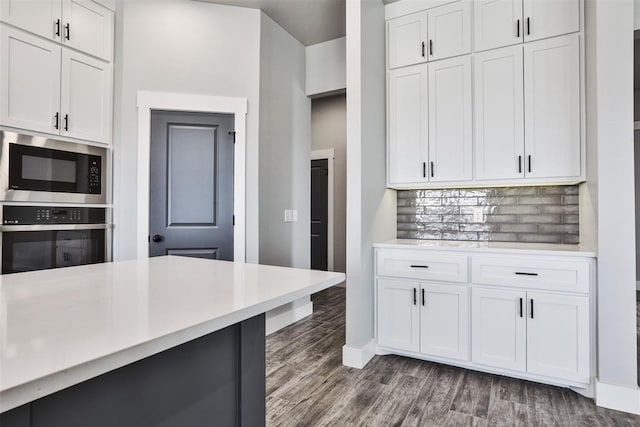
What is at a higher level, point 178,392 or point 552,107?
point 552,107

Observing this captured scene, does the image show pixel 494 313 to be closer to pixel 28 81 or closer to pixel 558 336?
pixel 558 336

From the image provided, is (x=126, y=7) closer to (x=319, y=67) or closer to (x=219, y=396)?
(x=319, y=67)

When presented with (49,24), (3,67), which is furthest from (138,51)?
(3,67)

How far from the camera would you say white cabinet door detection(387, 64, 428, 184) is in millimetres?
2865

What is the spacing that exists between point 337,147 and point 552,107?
11.5ft

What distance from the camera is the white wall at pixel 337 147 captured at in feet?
18.2

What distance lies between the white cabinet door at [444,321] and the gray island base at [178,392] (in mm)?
1701

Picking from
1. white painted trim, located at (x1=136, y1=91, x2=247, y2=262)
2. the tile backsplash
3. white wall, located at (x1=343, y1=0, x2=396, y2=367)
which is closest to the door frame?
the tile backsplash

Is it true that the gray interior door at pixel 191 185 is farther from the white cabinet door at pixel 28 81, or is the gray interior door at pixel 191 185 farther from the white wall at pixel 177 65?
the white cabinet door at pixel 28 81

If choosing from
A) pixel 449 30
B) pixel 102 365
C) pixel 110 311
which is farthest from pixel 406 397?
pixel 449 30

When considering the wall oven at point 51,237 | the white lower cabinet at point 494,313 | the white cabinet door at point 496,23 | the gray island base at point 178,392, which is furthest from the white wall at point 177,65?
the gray island base at point 178,392

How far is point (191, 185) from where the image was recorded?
3104 millimetres

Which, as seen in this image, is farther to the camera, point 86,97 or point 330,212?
point 330,212

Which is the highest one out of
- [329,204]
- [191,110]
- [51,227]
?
[191,110]
